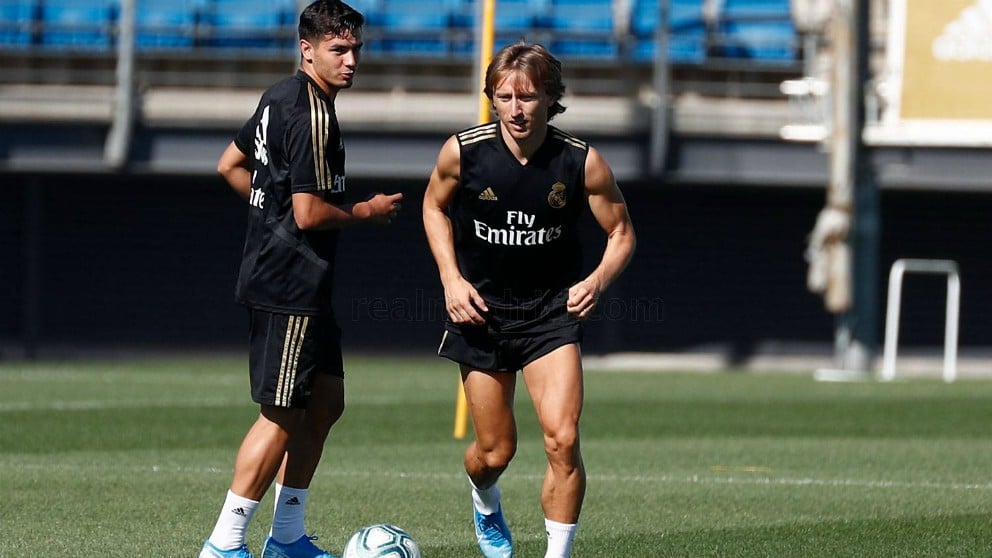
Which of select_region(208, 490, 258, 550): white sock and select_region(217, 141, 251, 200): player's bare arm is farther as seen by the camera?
select_region(217, 141, 251, 200): player's bare arm

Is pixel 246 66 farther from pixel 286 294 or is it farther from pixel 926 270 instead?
pixel 286 294

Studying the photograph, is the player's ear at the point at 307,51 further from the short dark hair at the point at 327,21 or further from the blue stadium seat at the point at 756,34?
the blue stadium seat at the point at 756,34

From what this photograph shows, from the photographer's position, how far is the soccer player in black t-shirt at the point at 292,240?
577 centimetres

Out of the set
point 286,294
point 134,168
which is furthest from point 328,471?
point 134,168

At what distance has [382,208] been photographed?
5891 mm

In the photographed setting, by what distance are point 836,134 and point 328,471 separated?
39.5ft

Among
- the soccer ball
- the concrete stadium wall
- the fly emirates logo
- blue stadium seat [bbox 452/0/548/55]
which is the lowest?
the concrete stadium wall

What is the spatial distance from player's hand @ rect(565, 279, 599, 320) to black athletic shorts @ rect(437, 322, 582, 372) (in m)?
0.19

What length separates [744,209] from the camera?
886 inches

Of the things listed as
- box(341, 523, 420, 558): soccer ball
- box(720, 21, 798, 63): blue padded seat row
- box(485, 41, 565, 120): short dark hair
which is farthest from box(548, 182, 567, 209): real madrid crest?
box(720, 21, 798, 63): blue padded seat row

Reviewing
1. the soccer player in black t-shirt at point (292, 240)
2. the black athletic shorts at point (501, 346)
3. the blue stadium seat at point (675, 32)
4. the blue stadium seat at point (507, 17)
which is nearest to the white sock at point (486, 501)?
the black athletic shorts at point (501, 346)

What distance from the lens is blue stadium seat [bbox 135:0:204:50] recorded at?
21.1 meters

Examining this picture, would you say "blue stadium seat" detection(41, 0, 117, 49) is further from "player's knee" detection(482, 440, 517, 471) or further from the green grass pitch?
"player's knee" detection(482, 440, 517, 471)

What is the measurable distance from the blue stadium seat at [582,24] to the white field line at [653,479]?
493 inches
